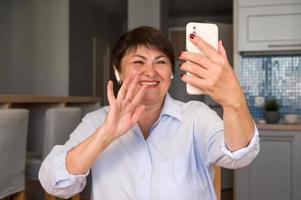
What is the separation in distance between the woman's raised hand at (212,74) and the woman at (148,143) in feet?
0.18

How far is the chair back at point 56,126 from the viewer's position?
2082 millimetres

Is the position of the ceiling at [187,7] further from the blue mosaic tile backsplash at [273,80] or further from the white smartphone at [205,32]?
the white smartphone at [205,32]

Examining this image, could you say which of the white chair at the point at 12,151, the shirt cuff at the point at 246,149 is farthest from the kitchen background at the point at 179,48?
the shirt cuff at the point at 246,149

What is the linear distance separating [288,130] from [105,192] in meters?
1.88

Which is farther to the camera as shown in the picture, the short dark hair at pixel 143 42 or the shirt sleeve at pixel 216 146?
the short dark hair at pixel 143 42

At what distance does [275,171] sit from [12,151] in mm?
1765

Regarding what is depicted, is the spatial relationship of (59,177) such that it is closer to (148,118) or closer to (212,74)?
(148,118)

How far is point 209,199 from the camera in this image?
928mm

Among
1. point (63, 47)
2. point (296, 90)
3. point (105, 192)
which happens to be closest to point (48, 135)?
point (105, 192)

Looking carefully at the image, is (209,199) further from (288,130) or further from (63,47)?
(63,47)

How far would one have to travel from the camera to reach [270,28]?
8.79 feet

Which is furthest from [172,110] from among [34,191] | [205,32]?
[34,191]

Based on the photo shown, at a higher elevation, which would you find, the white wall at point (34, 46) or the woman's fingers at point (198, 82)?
the white wall at point (34, 46)

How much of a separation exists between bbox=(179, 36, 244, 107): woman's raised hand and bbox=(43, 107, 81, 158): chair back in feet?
5.27
